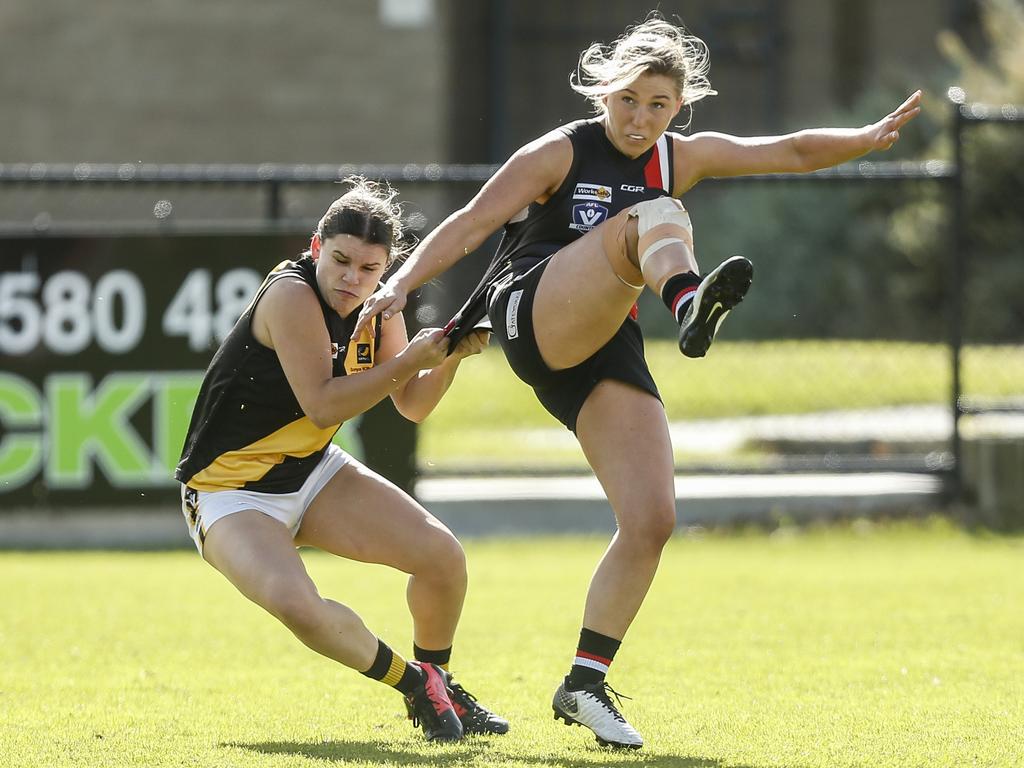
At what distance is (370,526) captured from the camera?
502 centimetres

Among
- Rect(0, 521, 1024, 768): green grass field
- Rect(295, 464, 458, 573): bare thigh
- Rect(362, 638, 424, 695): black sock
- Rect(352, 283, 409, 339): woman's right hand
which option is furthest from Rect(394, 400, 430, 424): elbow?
Rect(0, 521, 1024, 768): green grass field

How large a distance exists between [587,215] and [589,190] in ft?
0.26

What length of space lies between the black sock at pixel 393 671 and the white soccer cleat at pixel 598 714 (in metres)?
0.43

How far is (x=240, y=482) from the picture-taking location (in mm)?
4984

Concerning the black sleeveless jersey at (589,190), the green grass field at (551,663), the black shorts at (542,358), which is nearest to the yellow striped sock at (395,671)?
the green grass field at (551,663)

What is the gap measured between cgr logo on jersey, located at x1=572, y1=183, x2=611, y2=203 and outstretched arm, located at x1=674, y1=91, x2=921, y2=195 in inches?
10.7

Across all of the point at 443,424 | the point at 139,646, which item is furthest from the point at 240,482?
the point at 443,424

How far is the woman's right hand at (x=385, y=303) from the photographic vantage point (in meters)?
4.49

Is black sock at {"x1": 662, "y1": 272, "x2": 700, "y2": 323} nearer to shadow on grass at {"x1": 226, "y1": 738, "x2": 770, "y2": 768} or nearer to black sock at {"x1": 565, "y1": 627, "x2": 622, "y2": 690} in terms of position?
black sock at {"x1": 565, "y1": 627, "x2": 622, "y2": 690}

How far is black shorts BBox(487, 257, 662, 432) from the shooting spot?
190 inches

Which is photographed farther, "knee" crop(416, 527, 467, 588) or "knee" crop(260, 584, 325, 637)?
"knee" crop(416, 527, 467, 588)

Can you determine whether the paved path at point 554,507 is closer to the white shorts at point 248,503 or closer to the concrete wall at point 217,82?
the white shorts at point 248,503

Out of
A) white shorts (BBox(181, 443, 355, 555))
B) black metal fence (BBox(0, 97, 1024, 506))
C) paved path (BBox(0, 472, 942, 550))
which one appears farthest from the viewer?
paved path (BBox(0, 472, 942, 550))

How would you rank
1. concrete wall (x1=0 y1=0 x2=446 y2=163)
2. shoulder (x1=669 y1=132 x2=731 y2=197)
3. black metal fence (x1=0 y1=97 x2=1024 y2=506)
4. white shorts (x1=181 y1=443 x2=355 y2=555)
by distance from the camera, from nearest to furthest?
white shorts (x1=181 y1=443 x2=355 y2=555)
shoulder (x1=669 y1=132 x2=731 y2=197)
black metal fence (x1=0 y1=97 x2=1024 y2=506)
concrete wall (x1=0 y1=0 x2=446 y2=163)
